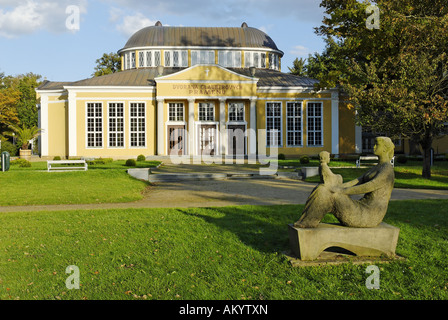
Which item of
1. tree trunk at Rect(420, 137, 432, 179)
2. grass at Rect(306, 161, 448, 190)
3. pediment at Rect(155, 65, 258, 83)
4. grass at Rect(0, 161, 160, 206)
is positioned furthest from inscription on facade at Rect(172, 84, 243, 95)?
tree trunk at Rect(420, 137, 432, 179)

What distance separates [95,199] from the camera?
45.4 feet

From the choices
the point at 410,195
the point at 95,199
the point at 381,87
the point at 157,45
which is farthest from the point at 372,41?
the point at 157,45

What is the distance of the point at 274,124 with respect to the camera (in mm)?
38312

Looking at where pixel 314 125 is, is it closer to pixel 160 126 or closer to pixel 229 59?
pixel 229 59

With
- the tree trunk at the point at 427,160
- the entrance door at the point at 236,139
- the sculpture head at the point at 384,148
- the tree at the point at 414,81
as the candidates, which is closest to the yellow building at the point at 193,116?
the entrance door at the point at 236,139

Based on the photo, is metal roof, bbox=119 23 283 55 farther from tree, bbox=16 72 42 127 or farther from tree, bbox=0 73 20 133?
tree, bbox=16 72 42 127

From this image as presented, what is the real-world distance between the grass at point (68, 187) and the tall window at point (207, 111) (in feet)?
61.4

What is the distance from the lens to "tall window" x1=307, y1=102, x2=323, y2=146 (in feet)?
126

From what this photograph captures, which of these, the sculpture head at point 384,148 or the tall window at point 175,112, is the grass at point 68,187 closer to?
the sculpture head at point 384,148

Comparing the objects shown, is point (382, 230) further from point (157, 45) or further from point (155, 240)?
point (157, 45)

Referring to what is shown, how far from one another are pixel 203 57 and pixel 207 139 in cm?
1146

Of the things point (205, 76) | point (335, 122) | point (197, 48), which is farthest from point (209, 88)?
point (335, 122)

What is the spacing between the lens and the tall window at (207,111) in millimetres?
37812
